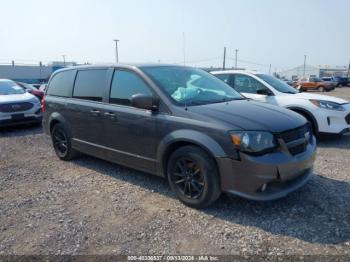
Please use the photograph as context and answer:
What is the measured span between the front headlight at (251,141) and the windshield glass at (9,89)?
29.2 feet

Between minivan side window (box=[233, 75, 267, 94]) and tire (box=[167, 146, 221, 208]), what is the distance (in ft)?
15.1

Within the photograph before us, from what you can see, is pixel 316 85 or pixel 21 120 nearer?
pixel 21 120

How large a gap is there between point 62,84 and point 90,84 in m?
1.03

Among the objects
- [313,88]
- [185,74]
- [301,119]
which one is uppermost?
[185,74]

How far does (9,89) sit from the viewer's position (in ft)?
34.6

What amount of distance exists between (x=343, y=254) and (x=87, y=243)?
249 cm

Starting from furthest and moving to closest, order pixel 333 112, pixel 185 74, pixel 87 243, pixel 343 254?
pixel 333 112
pixel 185 74
pixel 87 243
pixel 343 254

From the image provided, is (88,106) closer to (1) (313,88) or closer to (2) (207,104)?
(2) (207,104)

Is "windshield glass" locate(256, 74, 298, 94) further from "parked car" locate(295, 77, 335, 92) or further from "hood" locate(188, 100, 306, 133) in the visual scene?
"parked car" locate(295, 77, 335, 92)

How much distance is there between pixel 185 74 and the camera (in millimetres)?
5070

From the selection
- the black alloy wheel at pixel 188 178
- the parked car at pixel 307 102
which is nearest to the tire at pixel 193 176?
the black alloy wheel at pixel 188 178

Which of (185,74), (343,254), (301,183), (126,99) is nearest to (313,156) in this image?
(301,183)

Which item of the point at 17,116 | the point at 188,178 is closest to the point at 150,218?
the point at 188,178

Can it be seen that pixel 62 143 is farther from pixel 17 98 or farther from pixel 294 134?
pixel 17 98
